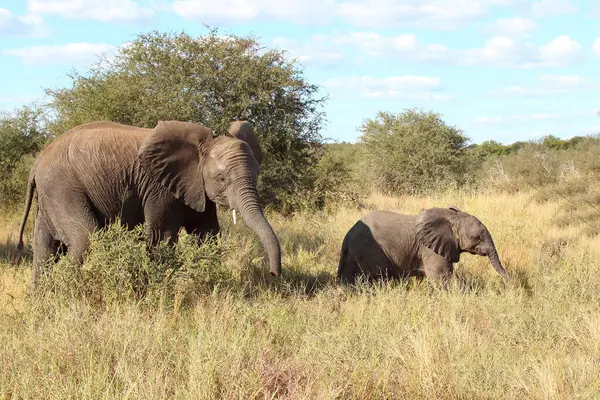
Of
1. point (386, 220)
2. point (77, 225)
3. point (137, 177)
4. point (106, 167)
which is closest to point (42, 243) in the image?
point (77, 225)

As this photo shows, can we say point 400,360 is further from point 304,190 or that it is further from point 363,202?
point 363,202

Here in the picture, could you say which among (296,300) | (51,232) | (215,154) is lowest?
(296,300)

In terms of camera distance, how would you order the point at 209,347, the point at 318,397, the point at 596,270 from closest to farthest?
the point at 318,397
the point at 209,347
the point at 596,270

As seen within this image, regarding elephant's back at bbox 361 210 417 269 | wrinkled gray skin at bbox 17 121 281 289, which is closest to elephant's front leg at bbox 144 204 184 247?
wrinkled gray skin at bbox 17 121 281 289

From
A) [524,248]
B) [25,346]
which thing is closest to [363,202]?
[524,248]

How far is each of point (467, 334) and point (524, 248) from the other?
456 cm

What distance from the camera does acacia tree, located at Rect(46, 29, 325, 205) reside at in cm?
1424

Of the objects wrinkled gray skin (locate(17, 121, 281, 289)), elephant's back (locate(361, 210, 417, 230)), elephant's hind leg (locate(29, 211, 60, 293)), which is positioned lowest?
elephant's hind leg (locate(29, 211, 60, 293))

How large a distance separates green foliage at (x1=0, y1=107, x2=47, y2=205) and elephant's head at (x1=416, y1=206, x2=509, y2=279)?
31.2 ft

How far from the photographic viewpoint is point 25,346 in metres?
5.05

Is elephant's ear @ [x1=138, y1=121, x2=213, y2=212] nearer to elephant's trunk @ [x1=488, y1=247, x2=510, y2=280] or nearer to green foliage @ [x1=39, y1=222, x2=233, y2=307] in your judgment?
green foliage @ [x1=39, y1=222, x2=233, y2=307]

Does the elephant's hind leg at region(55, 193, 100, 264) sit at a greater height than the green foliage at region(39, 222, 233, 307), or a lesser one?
greater

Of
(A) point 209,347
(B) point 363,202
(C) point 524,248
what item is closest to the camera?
(A) point 209,347

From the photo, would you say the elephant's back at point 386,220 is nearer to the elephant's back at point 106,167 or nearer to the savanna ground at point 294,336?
the savanna ground at point 294,336
